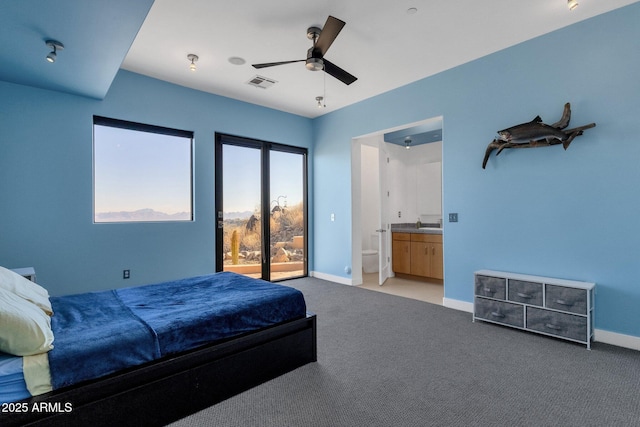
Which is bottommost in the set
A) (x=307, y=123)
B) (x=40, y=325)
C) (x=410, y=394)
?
(x=410, y=394)

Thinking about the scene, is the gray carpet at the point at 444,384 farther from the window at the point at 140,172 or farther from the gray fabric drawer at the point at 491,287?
the window at the point at 140,172

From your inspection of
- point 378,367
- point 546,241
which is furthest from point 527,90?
point 378,367

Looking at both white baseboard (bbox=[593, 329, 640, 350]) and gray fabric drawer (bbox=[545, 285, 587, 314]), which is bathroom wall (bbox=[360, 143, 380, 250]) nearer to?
gray fabric drawer (bbox=[545, 285, 587, 314])

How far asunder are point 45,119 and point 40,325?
299 cm

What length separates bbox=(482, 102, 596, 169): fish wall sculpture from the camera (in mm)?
2975

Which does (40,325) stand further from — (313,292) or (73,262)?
(313,292)

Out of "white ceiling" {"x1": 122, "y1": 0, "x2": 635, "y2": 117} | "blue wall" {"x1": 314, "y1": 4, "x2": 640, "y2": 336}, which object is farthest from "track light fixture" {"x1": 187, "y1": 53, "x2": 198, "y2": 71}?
"blue wall" {"x1": 314, "y1": 4, "x2": 640, "y2": 336}

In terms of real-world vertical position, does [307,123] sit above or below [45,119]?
above

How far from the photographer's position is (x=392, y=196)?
6.09 meters

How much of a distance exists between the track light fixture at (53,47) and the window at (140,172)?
1.24 metres

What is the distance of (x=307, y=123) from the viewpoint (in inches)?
232

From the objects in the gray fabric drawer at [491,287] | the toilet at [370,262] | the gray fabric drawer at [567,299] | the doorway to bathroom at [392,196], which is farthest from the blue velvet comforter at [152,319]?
the toilet at [370,262]

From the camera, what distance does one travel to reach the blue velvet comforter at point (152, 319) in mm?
1543

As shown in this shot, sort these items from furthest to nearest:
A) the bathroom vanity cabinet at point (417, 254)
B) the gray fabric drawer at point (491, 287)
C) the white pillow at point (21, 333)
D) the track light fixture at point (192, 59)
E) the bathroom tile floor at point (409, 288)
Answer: the bathroom vanity cabinet at point (417, 254), the bathroom tile floor at point (409, 288), the track light fixture at point (192, 59), the gray fabric drawer at point (491, 287), the white pillow at point (21, 333)
